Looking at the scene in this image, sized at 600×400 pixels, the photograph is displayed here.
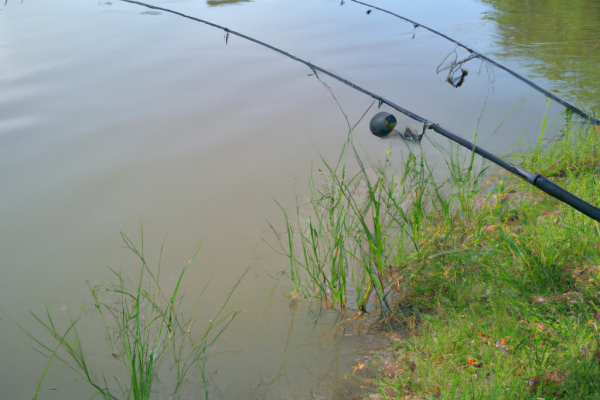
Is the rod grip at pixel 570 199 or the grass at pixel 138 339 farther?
the grass at pixel 138 339

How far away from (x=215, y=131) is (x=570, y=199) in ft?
9.05

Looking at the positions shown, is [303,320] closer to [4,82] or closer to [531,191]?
[531,191]

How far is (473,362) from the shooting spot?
5.08 ft

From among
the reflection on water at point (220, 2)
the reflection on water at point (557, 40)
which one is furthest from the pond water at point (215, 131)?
the reflection on water at point (220, 2)

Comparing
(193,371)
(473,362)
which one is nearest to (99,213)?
(193,371)

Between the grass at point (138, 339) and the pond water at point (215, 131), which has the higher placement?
the pond water at point (215, 131)

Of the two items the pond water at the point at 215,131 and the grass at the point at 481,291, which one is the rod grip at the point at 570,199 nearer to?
the grass at the point at 481,291

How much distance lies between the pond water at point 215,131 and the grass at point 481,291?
21 centimetres

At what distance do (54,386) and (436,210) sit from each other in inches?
73.2

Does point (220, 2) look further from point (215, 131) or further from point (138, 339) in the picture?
point (138, 339)

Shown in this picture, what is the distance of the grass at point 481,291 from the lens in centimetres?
148

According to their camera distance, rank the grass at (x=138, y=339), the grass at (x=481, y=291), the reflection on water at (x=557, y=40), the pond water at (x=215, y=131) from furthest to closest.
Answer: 1. the reflection on water at (x=557, y=40)
2. the pond water at (x=215, y=131)
3. the grass at (x=138, y=339)
4. the grass at (x=481, y=291)

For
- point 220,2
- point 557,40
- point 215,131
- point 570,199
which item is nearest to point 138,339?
point 570,199

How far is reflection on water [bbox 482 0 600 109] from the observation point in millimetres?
4219
